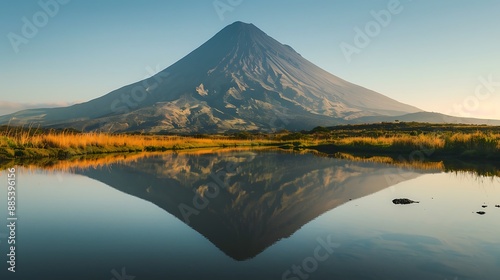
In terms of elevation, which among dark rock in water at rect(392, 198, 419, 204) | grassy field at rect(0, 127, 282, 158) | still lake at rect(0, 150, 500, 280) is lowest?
Answer: dark rock in water at rect(392, 198, 419, 204)

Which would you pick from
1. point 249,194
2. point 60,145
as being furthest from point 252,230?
point 60,145

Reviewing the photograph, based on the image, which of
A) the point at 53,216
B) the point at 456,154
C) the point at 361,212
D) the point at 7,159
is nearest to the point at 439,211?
the point at 361,212

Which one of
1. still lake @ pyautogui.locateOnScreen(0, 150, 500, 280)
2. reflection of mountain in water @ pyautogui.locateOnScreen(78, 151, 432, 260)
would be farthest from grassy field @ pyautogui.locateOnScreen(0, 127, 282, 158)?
still lake @ pyautogui.locateOnScreen(0, 150, 500, 280)

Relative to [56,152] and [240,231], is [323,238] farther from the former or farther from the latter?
[56,152]

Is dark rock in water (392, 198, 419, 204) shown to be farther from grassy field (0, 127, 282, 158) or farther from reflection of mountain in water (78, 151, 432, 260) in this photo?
grassy field (0, 127, 282, 158)

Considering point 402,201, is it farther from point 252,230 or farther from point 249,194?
point 252,230

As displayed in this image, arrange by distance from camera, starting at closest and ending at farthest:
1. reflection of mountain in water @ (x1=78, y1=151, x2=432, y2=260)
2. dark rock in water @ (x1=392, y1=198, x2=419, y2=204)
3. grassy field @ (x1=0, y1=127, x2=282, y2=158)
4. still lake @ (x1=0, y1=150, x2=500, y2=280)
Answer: still lake @ (x1=0, y1=150, x2=500, y2=280)
reflection of mountain in water @ (x1=78, y1=151, x2=432, y2=260)
dark rock in water @ (x1=392, y1=198, x2=419, y2=204)
grassy field @ (x1=0, y1=127, x2=282, y2=158)

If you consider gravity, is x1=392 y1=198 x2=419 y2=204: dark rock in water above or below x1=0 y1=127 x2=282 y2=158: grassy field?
below
